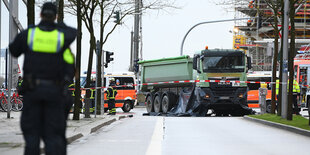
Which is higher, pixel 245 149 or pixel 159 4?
Result: pixel 159 4

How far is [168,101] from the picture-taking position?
Result: 27.5 meters

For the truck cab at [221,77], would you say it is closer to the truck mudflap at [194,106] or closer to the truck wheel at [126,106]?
the truck mudflap at [194,106]

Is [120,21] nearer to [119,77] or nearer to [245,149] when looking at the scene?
[119,77]

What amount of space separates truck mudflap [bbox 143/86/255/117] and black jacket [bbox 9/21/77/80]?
19746 millimetres

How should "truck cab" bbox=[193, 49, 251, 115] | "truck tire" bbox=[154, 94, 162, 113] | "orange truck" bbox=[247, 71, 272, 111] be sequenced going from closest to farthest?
1. "truck cab" bbox=[193, 49, 251, 115]
2. "truck tire" bbox=[154, 94, 162, 113]
3. "orange truck" bbox=[247, 71, 272, 111]

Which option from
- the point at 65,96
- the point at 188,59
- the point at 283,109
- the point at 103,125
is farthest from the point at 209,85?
the point at 65,96

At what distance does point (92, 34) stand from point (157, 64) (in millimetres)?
5327

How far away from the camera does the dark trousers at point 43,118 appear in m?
5.73

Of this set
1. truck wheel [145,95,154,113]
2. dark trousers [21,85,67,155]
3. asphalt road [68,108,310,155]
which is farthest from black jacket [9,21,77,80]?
truck wheel [145,95,154,113]

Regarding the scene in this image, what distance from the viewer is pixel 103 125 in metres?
18.0

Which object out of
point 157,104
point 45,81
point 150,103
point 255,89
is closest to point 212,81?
point 157,104

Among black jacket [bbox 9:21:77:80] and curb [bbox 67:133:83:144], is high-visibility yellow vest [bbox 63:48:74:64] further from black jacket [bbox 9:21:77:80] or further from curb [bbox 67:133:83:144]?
curb [bbox 67:133:83:144]

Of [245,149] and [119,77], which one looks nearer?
[245,149]

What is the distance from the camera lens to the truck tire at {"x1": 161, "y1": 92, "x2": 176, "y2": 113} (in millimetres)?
27516
